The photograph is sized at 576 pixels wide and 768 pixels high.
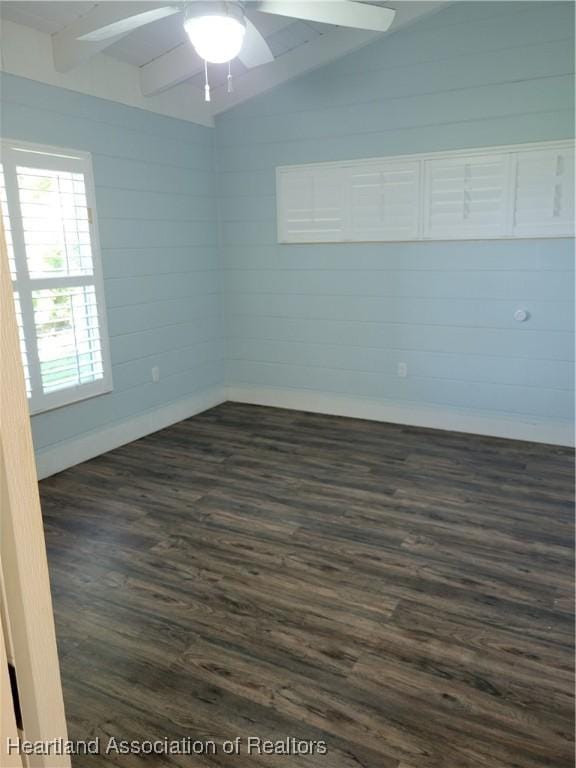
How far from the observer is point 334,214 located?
187 inches

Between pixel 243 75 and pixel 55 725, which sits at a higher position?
pixel 243 75

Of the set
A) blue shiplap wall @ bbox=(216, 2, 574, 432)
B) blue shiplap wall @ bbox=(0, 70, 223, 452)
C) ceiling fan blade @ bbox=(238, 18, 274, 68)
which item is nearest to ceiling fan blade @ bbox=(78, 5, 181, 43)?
ceiling fan blade @ bbox=(238, 18, 274, 68)

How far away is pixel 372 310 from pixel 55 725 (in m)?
4.28

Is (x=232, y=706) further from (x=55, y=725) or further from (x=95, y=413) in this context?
(x=95, y=413)

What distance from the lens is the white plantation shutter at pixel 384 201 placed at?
441 cm

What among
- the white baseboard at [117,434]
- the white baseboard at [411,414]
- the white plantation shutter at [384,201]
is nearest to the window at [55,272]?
the white baseboard at [117,434]

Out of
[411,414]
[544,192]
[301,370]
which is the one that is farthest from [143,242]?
[544,192]

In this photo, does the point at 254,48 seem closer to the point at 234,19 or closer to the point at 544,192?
the point at 234,19

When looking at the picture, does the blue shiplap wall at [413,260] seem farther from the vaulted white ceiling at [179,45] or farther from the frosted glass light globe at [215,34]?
the frosted glass light globe at [215,34]

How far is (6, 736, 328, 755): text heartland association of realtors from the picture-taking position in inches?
68.1

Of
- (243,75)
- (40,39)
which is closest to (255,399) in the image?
(243,75)

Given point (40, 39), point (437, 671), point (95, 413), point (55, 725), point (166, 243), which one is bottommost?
point (437, 671)

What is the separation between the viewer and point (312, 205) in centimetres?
482

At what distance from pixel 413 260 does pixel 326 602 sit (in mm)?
2958
